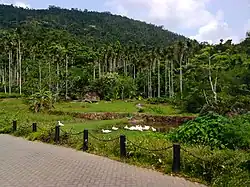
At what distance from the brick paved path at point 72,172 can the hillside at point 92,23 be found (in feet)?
343

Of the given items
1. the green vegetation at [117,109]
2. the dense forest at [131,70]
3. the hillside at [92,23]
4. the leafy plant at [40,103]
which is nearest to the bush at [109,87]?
the dense forest at [131,70]

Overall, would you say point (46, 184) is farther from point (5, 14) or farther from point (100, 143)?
point (5, 14)

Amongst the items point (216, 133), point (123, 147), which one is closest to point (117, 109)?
point (216, 133)

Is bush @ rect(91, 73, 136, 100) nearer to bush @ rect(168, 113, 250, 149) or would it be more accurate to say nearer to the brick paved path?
bush @ rect(168, 113, 250, 149)

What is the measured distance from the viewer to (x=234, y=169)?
8445 millimetres

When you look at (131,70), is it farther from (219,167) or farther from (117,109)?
(219,167)

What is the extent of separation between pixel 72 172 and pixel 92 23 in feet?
450

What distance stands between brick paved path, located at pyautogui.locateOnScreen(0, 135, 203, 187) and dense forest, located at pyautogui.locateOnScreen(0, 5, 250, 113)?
21.8 meters

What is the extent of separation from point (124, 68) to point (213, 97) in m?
45.0

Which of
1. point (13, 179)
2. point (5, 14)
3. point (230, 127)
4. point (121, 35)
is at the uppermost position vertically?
point (5, 14)

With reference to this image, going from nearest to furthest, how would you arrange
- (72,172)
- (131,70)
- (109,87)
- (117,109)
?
(72,172) < (117,109) < (109,87) < (131,70)

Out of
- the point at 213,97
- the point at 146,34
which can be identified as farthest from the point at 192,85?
the point at 146,34

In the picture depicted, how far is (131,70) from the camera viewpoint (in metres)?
85.4

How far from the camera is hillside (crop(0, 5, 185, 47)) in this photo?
121875 mm
